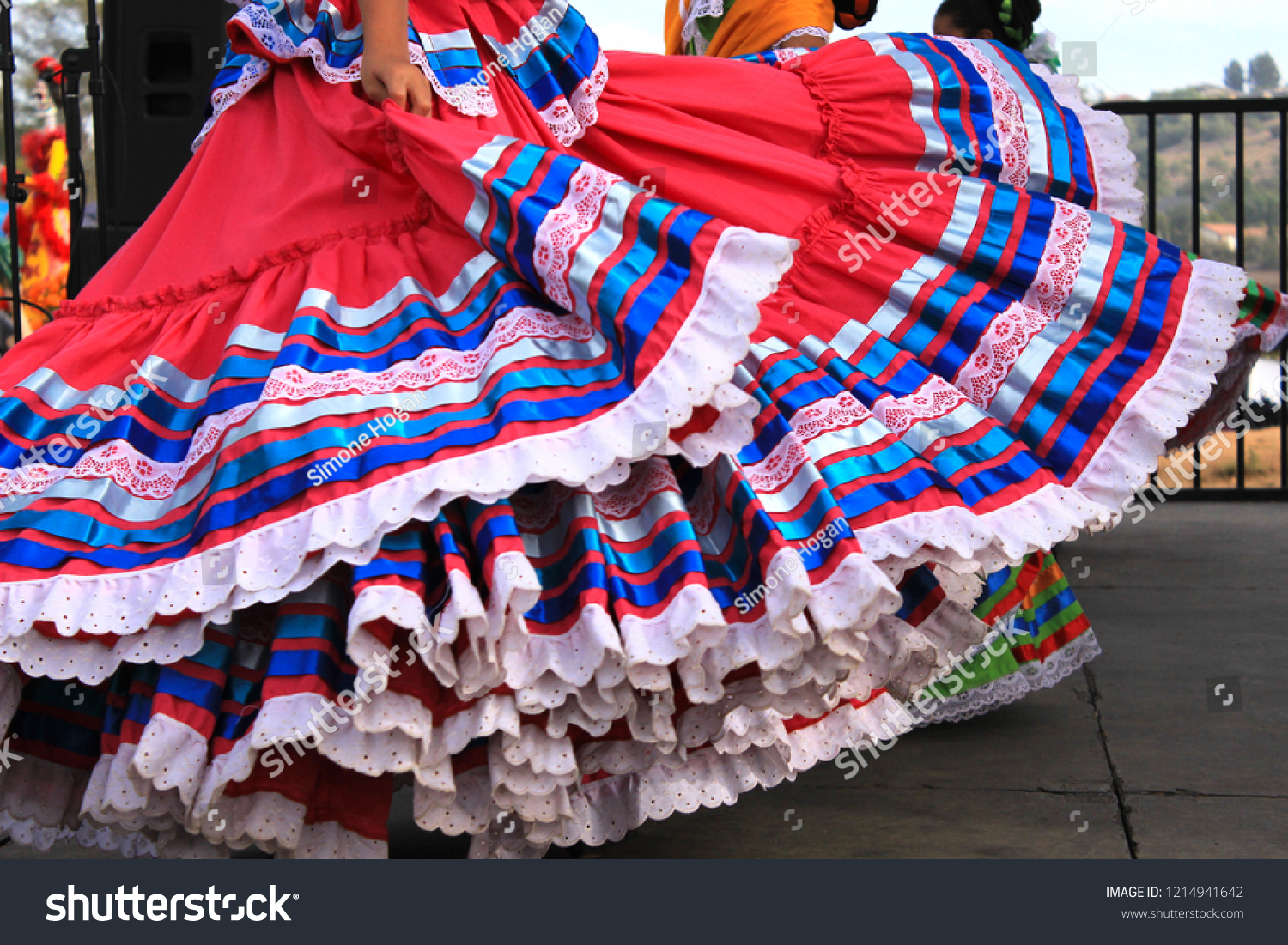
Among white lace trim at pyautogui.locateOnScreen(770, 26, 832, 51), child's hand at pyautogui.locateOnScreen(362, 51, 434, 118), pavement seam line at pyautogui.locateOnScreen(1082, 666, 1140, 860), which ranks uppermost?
white lace trim at pyautogui.locateOnScreen(770, 26, 832, 51)

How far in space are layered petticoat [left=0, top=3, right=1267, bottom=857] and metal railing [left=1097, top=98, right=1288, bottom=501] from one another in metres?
3.95

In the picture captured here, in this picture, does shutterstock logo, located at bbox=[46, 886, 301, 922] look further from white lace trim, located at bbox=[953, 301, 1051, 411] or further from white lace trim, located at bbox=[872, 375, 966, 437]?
white lace trim, located at bbox=[953, 301, 1051, 411]

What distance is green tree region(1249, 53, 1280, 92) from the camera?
17.8 feet

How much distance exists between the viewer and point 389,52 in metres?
1.62

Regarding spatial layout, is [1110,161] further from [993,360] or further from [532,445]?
[532,445]

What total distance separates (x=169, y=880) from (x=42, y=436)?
0.58 metres

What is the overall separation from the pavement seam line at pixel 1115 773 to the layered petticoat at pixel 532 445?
0.35m

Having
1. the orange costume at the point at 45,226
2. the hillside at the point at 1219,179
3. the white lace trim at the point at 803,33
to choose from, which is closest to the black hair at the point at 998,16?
the white lace trim at the point at 803,33

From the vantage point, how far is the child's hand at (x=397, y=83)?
1.61 metres

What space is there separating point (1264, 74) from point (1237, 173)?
0.52m

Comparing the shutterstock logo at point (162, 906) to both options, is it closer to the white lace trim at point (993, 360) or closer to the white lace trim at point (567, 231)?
the white lace trim at point (567, 231)

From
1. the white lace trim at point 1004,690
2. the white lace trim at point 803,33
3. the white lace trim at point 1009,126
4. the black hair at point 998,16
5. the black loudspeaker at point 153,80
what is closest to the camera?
the white lace trim at point 1009,126
